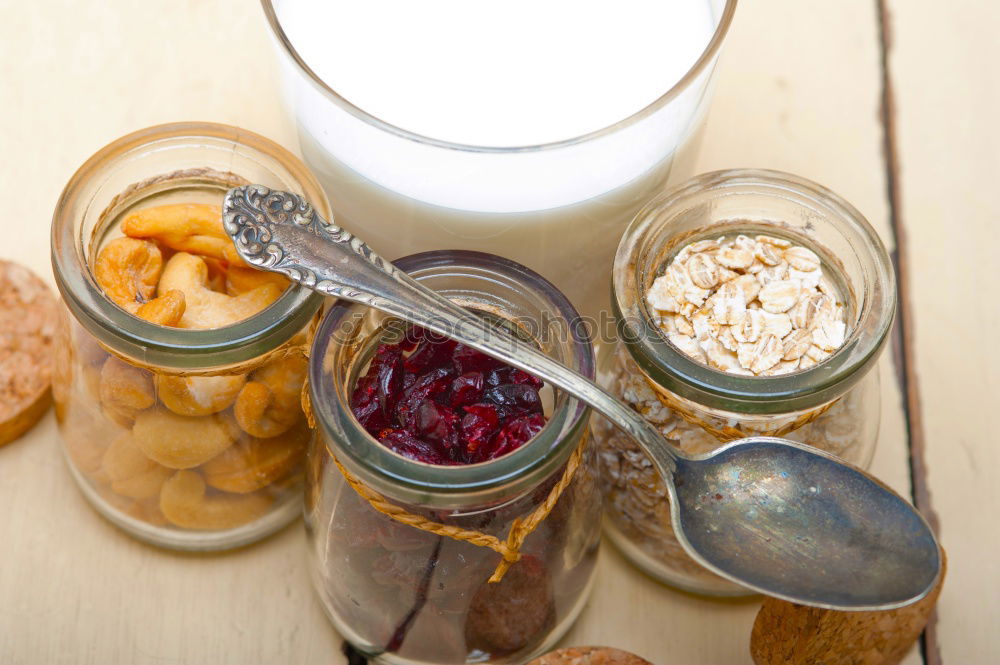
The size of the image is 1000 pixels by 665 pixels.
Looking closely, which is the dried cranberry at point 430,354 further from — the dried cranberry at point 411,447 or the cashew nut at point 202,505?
the cashew nut at point 202,505

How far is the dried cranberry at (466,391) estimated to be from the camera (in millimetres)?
833

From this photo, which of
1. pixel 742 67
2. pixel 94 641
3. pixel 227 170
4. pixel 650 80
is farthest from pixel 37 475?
pixel 742 67

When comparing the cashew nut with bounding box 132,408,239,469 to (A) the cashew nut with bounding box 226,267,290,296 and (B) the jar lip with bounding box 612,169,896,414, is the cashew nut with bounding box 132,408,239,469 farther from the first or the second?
(B) the jar lip with bounding box 612,169,896,414

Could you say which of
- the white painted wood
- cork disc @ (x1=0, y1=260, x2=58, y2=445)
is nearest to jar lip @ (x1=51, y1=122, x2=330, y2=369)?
cork disc @ (x1=0, y1=260, x2=58, y2=445)

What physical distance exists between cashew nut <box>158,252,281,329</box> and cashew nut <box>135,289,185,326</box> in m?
0.02

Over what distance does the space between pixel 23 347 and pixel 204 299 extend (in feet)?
0.83

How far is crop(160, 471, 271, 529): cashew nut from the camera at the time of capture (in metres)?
0.91

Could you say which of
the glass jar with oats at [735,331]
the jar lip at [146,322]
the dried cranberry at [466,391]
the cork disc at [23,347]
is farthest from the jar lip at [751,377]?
the cork disc at [23,347]

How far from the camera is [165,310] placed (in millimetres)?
835

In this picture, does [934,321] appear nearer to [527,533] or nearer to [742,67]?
[742,67]

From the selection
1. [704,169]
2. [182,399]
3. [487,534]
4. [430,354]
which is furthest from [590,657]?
[704,169]

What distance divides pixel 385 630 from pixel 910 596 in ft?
1.22

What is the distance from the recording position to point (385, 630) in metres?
0.89

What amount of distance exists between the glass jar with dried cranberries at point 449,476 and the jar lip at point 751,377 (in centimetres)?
5
